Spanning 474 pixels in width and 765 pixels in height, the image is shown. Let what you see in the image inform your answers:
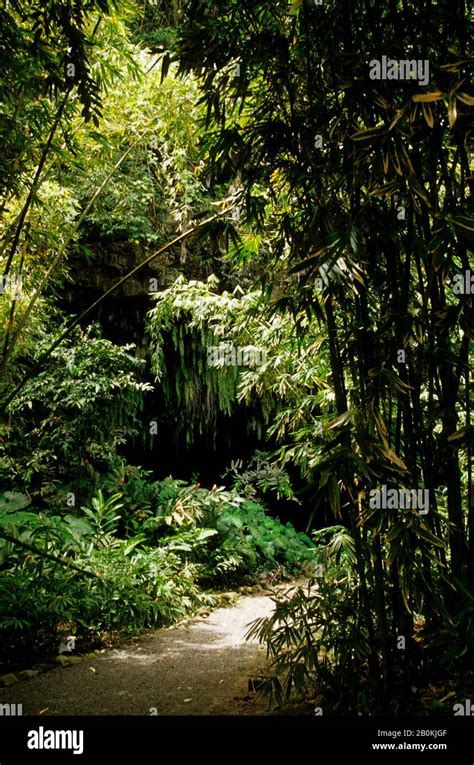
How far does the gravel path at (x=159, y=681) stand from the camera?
3072 millimetres

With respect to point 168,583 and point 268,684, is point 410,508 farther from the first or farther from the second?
point 168,583

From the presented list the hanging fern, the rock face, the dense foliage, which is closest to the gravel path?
the dense foliage

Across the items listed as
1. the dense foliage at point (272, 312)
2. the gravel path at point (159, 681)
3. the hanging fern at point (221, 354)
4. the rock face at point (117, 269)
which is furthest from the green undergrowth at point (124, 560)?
the rock face at point (117, 269)

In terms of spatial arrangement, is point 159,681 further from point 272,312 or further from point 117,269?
point 117,269

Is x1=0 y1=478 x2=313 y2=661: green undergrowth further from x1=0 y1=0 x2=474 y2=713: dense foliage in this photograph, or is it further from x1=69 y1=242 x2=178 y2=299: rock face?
x1=69 y1=242 x2=178 y2=299: rock face

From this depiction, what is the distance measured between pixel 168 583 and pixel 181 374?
3.26 m

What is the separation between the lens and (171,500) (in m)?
6.51

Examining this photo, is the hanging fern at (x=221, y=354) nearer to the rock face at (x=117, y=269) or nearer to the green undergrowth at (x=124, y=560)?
the rock face at (x=117, y=269)

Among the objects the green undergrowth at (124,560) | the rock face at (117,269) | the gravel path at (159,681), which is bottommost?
the gravel path at (159,681)

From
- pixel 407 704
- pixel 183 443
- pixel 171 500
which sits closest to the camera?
pixel 407 704

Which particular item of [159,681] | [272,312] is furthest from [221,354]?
[272,312]

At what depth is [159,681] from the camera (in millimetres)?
3551

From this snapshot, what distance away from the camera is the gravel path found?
3.07 m

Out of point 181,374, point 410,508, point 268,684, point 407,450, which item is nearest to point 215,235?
point 407,450
